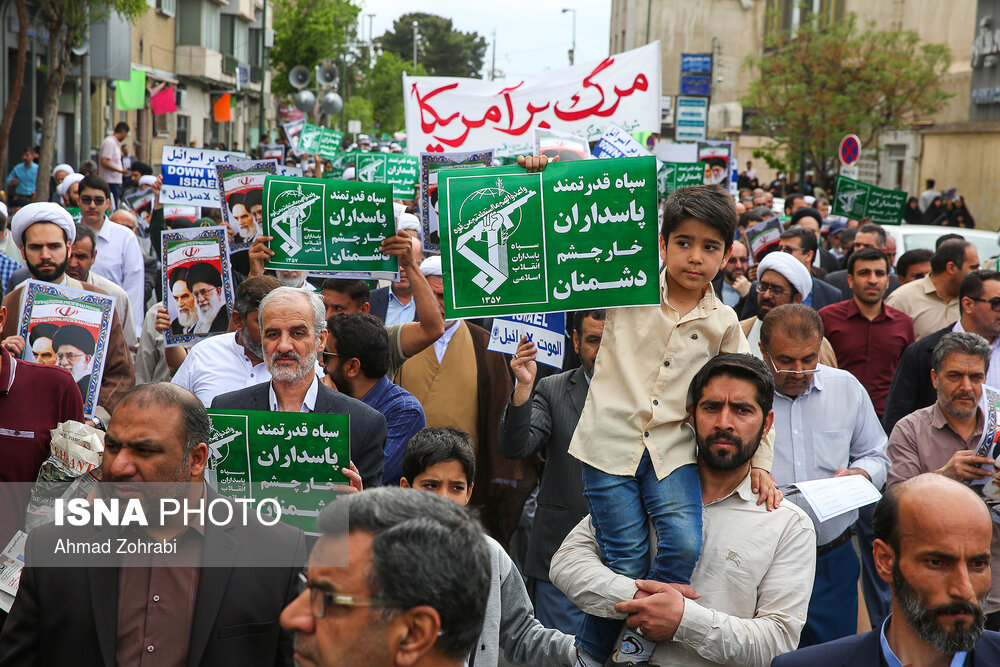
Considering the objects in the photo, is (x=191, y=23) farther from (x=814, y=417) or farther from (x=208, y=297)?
(x=814, y=417)

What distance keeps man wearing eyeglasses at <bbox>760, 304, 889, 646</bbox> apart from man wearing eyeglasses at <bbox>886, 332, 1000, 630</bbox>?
0.74ft

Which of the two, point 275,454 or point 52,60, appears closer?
point 275,454

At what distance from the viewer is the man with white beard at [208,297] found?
6.61 metres

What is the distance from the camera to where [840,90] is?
31312 mm

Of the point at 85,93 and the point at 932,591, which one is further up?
the point at 85,93

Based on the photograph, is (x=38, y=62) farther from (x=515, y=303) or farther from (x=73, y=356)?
(x=515, y=303)

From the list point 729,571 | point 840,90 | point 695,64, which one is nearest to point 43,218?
point 729,571

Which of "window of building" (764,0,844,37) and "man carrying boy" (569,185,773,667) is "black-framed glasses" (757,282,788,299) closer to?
"man carrying boy" (569,185,773,667)

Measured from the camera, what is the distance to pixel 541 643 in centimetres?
367

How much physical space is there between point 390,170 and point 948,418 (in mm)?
8403

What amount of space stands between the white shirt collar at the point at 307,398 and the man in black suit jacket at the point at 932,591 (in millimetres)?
2091

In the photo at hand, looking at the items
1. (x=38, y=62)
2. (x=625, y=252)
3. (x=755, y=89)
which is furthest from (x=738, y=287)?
(x=755, y=89)

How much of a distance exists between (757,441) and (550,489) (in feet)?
6.22

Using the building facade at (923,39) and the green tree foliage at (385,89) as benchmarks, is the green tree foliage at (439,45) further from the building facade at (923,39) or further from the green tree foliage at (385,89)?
the building facade at (923,39)
